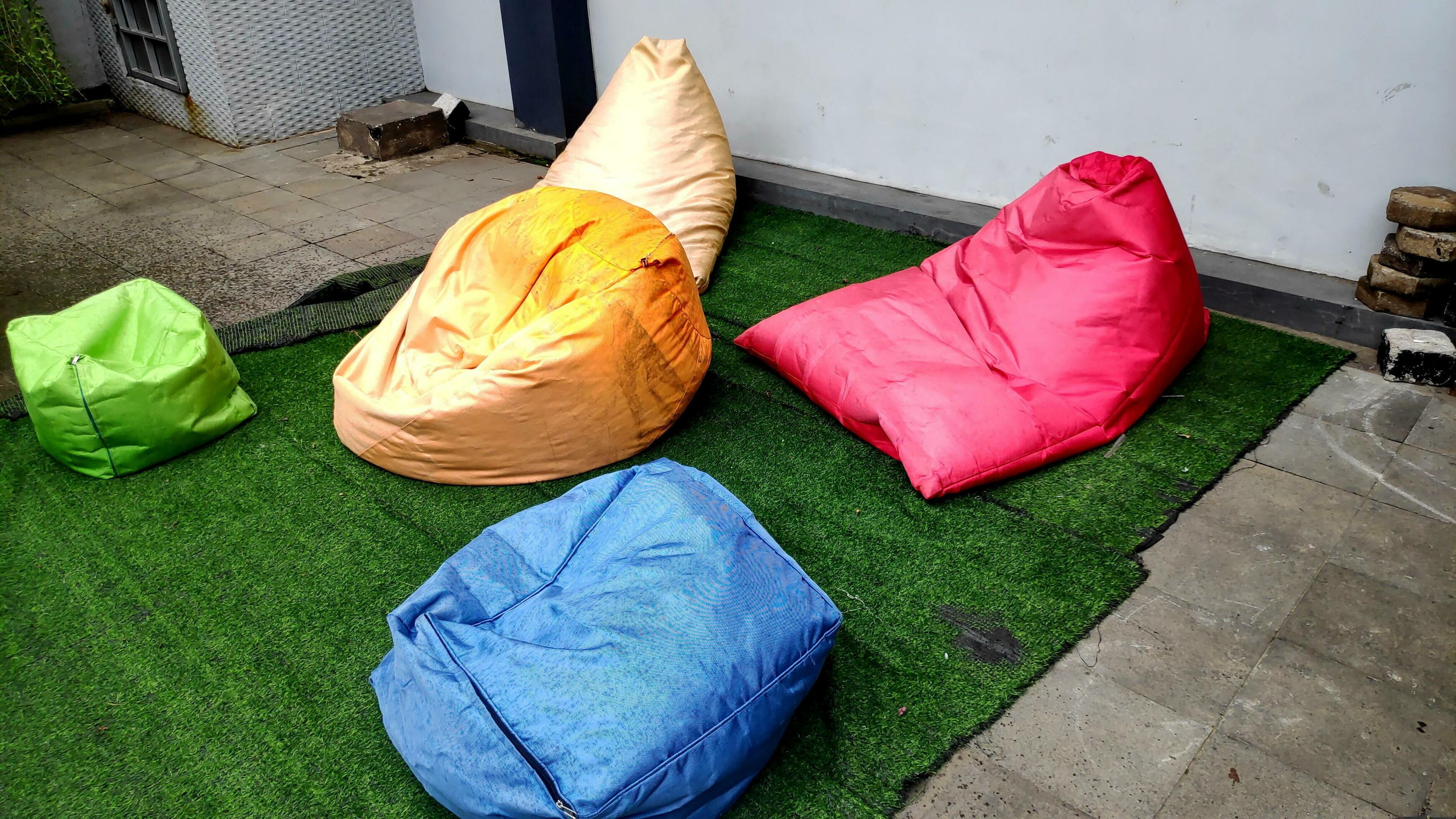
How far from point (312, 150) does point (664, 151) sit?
10.3ft

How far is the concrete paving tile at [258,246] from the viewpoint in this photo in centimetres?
Answer: 448

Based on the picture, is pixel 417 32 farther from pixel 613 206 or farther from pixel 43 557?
pixel 43 557

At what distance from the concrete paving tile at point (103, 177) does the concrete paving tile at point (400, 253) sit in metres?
2.17

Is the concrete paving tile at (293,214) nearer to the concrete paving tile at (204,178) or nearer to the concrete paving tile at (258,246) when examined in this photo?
the concrete paving tile at (258,246)

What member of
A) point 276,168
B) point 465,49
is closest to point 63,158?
point 276,168

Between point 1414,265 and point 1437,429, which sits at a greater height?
point 1414,265

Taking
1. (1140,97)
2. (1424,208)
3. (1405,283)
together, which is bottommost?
(1405,283)

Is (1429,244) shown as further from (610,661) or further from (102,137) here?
(102,137)

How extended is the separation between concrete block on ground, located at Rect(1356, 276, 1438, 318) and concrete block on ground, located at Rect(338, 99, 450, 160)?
498cm

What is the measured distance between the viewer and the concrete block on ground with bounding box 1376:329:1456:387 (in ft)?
9.61

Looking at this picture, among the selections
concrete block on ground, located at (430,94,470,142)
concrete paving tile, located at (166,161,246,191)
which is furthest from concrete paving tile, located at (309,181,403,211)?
concrete block on ground, located at (430,94,470,142)

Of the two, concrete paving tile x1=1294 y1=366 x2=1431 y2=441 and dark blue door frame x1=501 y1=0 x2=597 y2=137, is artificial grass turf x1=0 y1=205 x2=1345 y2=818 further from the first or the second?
dark blue door frame x1=501 y1=0 x2=597 y2=137

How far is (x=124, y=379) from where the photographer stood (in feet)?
8.77

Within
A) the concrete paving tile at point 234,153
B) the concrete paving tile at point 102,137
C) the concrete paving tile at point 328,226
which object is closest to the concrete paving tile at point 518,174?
the concrete paving tile at point 328,226
